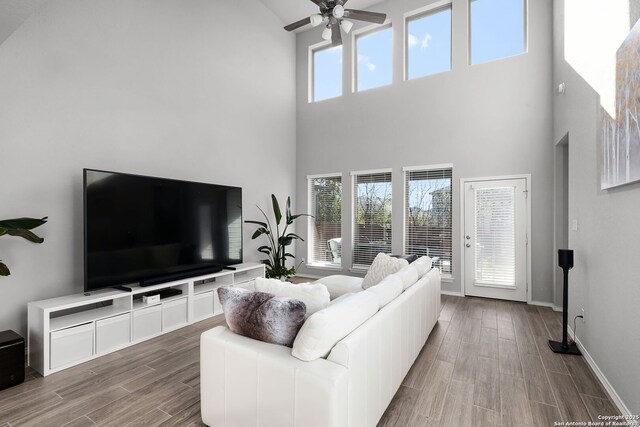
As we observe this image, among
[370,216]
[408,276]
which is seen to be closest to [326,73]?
[370,216]

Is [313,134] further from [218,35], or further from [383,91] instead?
[218,35]

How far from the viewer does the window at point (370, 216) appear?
588 cm

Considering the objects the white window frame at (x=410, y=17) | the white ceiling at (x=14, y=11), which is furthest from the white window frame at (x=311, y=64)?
the white ceiling at (x=14, y=11)

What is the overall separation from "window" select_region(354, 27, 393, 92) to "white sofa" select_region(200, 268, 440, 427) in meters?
5.14

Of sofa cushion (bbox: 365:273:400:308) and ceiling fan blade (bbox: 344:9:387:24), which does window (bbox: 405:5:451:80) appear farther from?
sofa cushion (bbox: 365:273:400:308)

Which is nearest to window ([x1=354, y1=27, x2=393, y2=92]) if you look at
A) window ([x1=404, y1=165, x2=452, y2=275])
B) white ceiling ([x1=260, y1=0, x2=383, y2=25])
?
white ceiling ([x1=260, y1=0, x2=383, y2=25])

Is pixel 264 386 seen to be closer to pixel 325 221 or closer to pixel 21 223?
pixel 21 223

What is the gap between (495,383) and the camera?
243cm

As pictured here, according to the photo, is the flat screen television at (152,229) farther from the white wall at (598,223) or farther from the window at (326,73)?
the white wall at (598,223)

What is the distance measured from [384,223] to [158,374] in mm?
4352

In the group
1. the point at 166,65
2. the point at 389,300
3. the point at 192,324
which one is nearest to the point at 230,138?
the point at 166,65

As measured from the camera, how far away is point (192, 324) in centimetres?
381

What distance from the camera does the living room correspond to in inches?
88.8

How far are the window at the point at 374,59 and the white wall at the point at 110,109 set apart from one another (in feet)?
6.76
